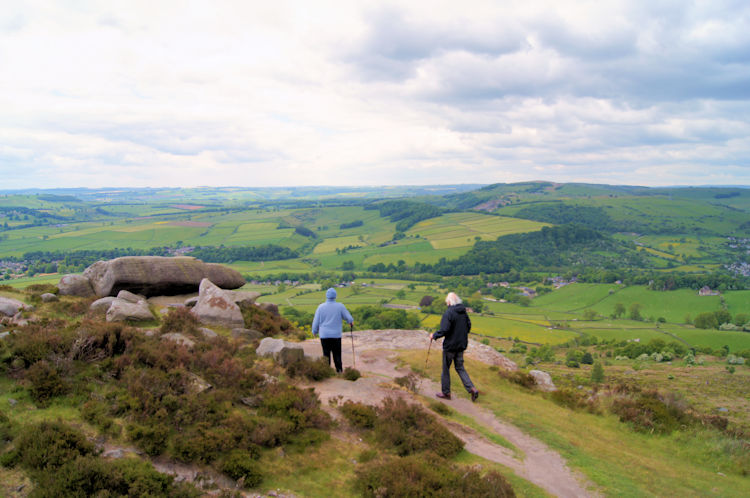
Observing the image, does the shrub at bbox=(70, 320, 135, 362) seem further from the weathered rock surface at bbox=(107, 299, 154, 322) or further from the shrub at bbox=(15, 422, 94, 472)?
the weathered rock surface at bbox=(107, 299, 154, 322)

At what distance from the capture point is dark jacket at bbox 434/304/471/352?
1314 cm

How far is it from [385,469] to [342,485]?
94cm

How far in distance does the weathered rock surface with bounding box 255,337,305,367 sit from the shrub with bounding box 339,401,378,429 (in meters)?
3.67

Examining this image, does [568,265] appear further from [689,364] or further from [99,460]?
[99,460]

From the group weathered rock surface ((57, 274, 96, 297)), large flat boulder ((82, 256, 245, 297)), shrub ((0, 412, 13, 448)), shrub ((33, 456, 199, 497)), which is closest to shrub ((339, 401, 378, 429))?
shrub ((33, 456, 199, 497))

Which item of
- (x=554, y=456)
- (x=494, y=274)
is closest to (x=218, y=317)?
(x=554, y=456)

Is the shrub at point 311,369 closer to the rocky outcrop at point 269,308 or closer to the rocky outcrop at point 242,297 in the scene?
the rocky outcrop at point 242,297

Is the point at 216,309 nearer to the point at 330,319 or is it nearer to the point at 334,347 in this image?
the point at 334,347

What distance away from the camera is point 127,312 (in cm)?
1700

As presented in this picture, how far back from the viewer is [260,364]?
13766mm

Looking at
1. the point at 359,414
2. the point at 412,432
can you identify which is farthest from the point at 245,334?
the point at 412,432

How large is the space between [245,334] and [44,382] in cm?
969

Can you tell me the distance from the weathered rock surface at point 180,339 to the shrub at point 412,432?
752cm

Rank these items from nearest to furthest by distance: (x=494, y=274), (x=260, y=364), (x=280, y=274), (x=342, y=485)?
1. (x=342, y=485)
2. (x=260, y=364)
3. (x=280, y=274)
4. (x=494, y=274)
